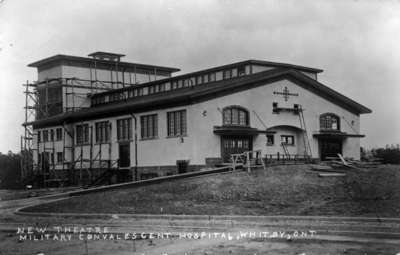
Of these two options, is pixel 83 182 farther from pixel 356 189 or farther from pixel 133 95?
pixel 356 189

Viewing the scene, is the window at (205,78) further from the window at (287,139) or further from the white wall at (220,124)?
the window at (287,139)

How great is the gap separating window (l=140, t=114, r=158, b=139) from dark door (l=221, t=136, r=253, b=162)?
18.3 ft

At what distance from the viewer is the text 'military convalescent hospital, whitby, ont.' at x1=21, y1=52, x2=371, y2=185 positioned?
36031 mm

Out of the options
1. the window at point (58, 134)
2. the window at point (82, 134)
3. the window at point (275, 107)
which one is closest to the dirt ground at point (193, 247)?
the window at point (275, 107)

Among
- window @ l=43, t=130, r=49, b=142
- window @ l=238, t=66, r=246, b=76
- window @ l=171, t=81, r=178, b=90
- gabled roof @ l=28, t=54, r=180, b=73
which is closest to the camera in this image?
window @ l=238, t=66, r=246, b=76

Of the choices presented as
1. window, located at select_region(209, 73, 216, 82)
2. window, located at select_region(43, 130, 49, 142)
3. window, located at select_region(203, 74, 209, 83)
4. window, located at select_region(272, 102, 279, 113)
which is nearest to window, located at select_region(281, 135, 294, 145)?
window, located at select_region(272, 102, 279, 113)

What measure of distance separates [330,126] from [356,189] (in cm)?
2006

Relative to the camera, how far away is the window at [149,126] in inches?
1539

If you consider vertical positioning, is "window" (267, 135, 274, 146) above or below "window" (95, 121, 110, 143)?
below

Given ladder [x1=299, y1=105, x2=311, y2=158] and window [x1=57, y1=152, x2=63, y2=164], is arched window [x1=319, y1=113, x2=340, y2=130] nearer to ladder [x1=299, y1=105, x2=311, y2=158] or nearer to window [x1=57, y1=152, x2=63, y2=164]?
ladder [x1=299, y1=105, x2=311, y2=158]

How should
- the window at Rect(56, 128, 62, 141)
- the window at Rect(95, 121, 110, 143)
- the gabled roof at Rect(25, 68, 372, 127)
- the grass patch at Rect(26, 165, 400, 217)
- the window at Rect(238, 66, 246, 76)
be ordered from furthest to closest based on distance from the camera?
the window at Rect(56, 128, 62, 141) < the window at Rect(95, 121, 110, 143) < the window at Rect(238, 66, 246, 76) < the gabled roof at Rect(25, 68, 372, 127) < the grass patch at Rect(26, 165, 400, 217)

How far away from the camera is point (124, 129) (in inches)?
1663

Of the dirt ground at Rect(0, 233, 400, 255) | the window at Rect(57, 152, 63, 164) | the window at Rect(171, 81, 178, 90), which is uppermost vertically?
the window at Rect(171, 81, 178, 90)

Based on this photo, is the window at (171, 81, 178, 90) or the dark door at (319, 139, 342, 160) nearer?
the dark door at (319, 139, 342, 160)
